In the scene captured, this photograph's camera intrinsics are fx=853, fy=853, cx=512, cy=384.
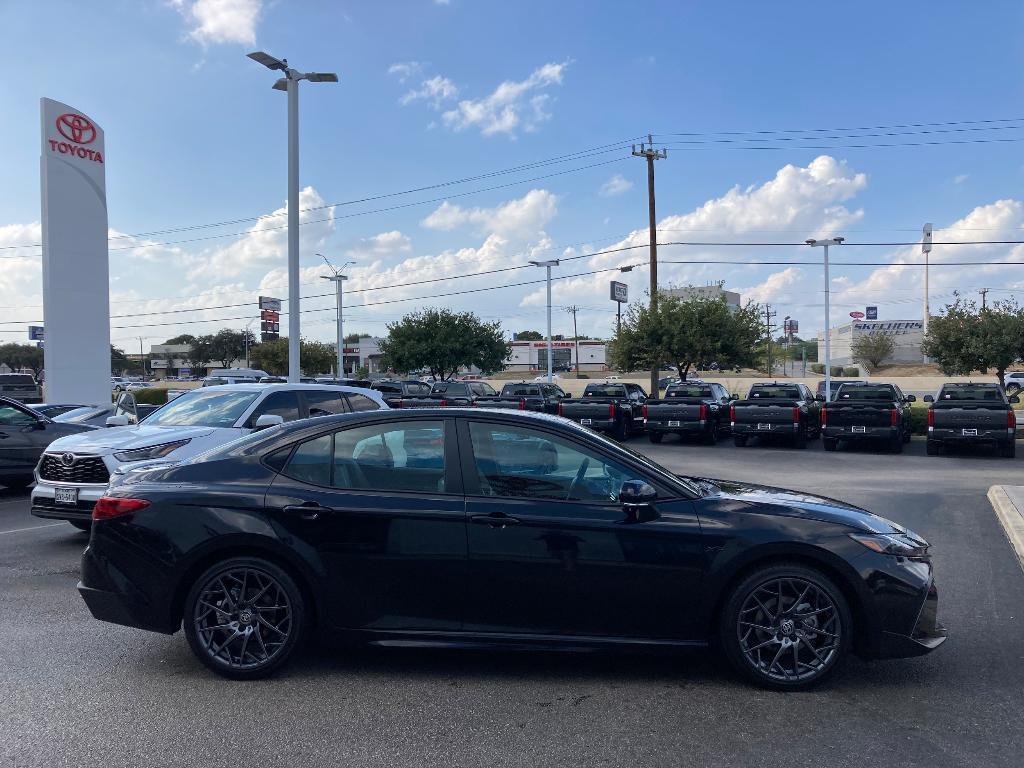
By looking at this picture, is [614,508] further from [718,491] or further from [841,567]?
[841,567]

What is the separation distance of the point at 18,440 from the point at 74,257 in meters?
15.4

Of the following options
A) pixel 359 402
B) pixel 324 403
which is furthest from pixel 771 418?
pixel 324 403

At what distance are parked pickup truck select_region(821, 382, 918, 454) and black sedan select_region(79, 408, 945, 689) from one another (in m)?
16.4

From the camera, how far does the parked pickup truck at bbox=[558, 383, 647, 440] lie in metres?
23.7

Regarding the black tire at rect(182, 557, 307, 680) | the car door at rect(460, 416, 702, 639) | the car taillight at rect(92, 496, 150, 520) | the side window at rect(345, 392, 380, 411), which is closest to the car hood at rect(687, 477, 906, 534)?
the car door at rect(460, 416, 702, 639)

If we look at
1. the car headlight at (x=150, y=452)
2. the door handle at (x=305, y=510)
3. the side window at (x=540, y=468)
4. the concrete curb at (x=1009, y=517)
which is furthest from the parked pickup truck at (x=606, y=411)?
the door handle at (x=305, y=510)

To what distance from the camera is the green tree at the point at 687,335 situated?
33.5 meters

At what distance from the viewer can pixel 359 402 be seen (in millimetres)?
10500

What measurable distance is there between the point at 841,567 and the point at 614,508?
1278mm

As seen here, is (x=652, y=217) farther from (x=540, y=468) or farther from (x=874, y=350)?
(x=874, y=350)

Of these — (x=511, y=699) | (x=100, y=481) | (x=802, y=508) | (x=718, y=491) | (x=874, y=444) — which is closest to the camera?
(x=511, y=699)

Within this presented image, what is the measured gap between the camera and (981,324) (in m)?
30.2

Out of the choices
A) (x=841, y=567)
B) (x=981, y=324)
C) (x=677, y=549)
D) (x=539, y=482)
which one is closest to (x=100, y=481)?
(x=539, y=482)

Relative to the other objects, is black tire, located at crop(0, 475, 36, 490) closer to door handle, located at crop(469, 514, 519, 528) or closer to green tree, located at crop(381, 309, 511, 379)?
door handle, located at crop(469, 514, 519, 528)
